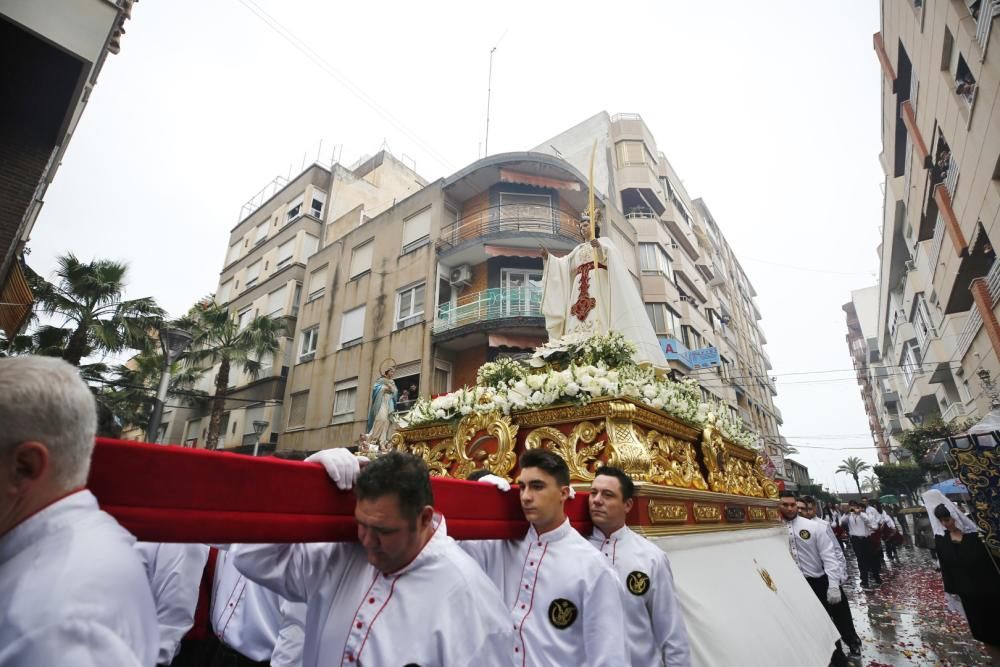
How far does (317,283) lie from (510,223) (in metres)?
10.3

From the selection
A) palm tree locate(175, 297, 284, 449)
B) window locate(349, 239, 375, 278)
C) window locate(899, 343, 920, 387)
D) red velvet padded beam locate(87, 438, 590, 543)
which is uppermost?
window locate(349, 239, 375, 278)

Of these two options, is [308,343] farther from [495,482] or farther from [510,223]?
[495,482]

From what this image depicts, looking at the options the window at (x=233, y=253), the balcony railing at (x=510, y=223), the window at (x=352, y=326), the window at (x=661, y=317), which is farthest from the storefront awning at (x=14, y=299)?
the window at (x=233, y=253)

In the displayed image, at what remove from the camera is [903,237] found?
21531mm

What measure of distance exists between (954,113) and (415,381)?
1585 centimetres

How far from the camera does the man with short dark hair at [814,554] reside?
19.3 ft

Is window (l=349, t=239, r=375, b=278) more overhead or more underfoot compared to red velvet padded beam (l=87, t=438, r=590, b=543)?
more overhead

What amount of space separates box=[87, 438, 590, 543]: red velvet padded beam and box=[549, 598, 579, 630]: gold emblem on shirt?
3.93 feet

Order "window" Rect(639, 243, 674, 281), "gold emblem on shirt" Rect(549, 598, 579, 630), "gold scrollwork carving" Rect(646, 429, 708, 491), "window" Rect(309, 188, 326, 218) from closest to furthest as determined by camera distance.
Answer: "gold emblem on shirt" Rect(549, 598, 579, 630) → "gold scrollwork carving" Rect(646, 429, 708, 491) → "window" Rect(639, 243, 674, 281) → "window" Rect(309, 188, 326, 218)

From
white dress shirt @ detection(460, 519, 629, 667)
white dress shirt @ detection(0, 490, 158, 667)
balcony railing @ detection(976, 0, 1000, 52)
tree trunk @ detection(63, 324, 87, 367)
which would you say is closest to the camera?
white dress shirt @ detection(0, 490, 158, 667)

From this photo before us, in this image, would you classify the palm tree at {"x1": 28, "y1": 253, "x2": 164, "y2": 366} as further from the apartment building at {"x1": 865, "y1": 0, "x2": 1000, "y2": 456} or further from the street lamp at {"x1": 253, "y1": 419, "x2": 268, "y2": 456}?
the apartment building at {"x1": 865, "y1": 0, "x2": 1000, "y2": 456}

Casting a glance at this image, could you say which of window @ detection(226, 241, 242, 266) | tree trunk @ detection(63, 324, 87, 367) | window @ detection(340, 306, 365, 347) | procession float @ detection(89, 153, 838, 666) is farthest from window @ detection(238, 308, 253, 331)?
procession float @ detection(89, 153, 838, 666)

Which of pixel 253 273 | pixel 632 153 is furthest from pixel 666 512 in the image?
pixel 253 273

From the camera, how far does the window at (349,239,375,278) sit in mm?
20172
